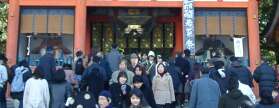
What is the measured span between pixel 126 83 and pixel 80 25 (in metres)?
7.16

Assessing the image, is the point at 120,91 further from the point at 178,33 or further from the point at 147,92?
the point at 178,33

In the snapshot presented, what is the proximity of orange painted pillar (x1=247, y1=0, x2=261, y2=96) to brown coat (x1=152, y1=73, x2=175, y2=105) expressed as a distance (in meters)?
6.72

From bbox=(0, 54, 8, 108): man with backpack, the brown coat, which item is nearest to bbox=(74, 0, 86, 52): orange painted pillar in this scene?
bbox=(0, 54, 8, 108): man with backpack

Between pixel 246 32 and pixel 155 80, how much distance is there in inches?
291

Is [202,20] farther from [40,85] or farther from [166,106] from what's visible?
[40,85]

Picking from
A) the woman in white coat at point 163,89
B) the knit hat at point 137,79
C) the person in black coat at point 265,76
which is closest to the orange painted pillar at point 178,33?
the person in black coat at point 265,76

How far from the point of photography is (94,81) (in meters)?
10.3

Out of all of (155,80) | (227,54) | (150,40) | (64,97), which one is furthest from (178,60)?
(150,40)

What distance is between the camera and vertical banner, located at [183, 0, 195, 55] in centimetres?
1571

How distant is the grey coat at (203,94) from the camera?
8148 millimetres

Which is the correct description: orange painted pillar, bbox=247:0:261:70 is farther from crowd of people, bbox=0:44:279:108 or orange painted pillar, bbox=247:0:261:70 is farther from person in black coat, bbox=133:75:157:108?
person in black coat, bbox=133:75:157:108

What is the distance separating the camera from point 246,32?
1661 cm

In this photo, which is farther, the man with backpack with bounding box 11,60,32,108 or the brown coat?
the man with backpack with bounding box 11,60,32,108

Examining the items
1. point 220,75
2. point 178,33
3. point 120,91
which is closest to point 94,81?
point 120,91
